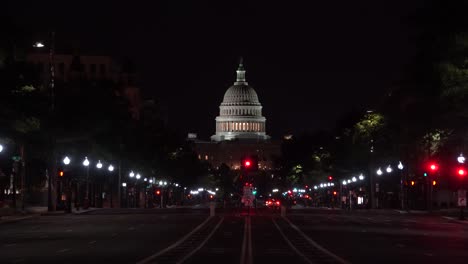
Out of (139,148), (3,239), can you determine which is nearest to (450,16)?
(3,239)

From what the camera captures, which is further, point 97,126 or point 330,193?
point 330,193

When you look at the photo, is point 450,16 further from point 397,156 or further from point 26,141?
point 397,156

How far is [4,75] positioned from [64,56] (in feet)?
415

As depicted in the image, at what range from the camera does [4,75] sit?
2800 inches

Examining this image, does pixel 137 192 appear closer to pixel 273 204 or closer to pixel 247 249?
→ pixel 273 204

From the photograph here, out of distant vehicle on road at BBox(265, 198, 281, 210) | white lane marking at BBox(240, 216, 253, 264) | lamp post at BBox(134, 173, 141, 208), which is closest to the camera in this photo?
white lane marking at BBox(240, 216, 253, 264)

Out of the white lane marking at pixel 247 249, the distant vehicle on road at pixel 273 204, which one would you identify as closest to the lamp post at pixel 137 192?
the distant vehicle on road at pixel 273 204

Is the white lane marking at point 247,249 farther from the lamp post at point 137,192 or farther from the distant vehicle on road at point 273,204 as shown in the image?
the lamp post at point 137,192

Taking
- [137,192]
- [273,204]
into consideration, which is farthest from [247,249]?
[137,192]

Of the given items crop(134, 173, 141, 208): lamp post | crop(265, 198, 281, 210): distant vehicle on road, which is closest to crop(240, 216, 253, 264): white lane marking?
crop(265, 198, 281, 210): distant vehicle on road

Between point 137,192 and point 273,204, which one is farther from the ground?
point 137,192

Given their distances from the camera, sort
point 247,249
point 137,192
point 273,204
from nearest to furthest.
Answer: point 247,249 → point 273,204 → point 137,192

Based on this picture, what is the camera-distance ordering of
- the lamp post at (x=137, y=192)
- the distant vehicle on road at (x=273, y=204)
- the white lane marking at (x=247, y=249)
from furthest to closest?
1. the lamp post at (x=137, y=192)
2. the distant vehicle on road at (x=273, y=204)
3. the white lane marking at (x=247, y=249)

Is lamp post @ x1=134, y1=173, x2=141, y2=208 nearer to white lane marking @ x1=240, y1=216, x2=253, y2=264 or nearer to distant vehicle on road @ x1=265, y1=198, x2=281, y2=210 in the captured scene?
distant vehicle on road @ x1=265, y1=198, x2=281, y2=210
